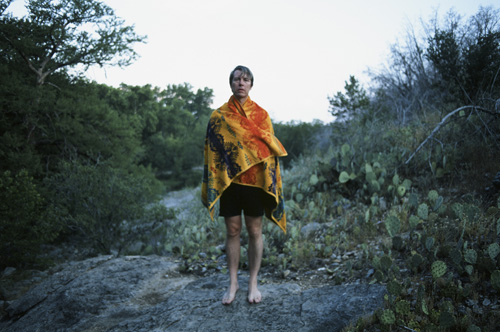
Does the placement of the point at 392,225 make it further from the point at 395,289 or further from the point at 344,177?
the point at 344,177

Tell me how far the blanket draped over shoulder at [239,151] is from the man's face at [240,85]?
5 centimetres

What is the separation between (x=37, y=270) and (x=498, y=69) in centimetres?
792

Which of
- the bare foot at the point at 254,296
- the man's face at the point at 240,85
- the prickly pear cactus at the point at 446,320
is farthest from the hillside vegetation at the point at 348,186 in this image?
the man's face at the point at 240,85

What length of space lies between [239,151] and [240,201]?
1.29 feet

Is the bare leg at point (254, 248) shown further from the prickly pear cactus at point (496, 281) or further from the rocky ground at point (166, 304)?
the prickly pear cactus at point (496, 281)

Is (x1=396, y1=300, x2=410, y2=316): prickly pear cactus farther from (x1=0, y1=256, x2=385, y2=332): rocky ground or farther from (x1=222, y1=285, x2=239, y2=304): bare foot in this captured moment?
(x1=222, y1=285, x2=239, y2=304): bare foot

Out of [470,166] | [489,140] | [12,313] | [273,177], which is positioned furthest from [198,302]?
[489,140]

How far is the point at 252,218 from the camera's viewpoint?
2611 mm

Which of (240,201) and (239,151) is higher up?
(239,151)

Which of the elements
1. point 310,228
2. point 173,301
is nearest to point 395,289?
point 173,301

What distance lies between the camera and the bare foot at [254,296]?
8.63 ft

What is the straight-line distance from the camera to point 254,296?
264 cm

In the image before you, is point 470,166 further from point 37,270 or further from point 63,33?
point 63,33

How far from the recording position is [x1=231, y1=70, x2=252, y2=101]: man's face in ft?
8.56
